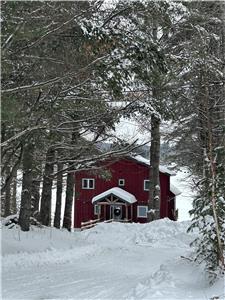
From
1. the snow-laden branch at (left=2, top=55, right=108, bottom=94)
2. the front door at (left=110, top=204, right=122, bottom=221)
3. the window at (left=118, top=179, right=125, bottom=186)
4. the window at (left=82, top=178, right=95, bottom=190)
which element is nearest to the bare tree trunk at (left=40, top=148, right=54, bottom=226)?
the snow-laden branch at (left=2, top=55, right=108, bottom=94)

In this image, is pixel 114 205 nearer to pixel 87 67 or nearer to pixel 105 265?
pixel 105 265

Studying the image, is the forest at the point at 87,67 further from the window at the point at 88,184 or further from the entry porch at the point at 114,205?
the window at the point at 88,184

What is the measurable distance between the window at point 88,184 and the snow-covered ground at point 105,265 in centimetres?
1854

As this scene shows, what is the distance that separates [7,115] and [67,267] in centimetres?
531

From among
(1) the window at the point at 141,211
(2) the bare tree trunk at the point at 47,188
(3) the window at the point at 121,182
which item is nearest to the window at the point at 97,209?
(3) the window at the point at 121,182

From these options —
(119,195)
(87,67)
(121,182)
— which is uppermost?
(121,182)

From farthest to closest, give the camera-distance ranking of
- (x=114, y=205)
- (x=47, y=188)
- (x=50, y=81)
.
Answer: (x=114, y=205) → (x=47, y=188) → (x=50, y=81)

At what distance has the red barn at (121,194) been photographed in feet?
113

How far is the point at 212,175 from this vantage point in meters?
6.79

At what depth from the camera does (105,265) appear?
34.0 feet

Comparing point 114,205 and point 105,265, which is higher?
point 114,205

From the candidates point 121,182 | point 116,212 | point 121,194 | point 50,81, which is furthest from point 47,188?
point 121,182

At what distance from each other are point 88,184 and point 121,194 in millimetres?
3253

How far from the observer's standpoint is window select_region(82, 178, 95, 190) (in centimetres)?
3581
